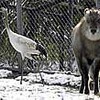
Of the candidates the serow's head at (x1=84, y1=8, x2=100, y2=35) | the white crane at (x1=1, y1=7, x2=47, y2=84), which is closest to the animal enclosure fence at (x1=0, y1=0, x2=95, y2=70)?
the white crane at (x1=1, y1=7, x2=47, y2=84)

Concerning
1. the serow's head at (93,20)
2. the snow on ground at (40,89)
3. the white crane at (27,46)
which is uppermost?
the serow's head at (93,20)

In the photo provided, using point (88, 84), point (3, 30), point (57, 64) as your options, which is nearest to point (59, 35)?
point (57, 64)

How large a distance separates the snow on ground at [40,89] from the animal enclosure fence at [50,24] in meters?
0.56

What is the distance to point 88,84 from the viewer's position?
19.3ft

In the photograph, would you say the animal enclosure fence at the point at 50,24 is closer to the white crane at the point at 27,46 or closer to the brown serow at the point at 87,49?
the white crane at the point at 27,46

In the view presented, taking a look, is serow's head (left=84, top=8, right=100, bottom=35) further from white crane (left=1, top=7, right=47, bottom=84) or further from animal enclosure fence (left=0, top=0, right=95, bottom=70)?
animal enclosure fence (left=0, top=0, right=95, bottom=70)

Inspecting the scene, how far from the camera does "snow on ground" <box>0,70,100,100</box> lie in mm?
5273

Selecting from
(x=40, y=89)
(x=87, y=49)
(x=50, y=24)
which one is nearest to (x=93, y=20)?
(x=87, y=49)

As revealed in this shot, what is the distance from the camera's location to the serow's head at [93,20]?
17.3 ft

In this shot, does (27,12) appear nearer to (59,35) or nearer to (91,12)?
(59,35)

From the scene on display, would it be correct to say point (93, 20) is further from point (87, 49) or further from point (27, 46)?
point (27, 46)

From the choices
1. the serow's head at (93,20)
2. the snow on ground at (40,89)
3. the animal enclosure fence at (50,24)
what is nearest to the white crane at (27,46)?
the snow on ground at (40,89)

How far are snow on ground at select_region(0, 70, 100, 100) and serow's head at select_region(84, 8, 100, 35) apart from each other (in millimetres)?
788

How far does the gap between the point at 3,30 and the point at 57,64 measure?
1222mm
